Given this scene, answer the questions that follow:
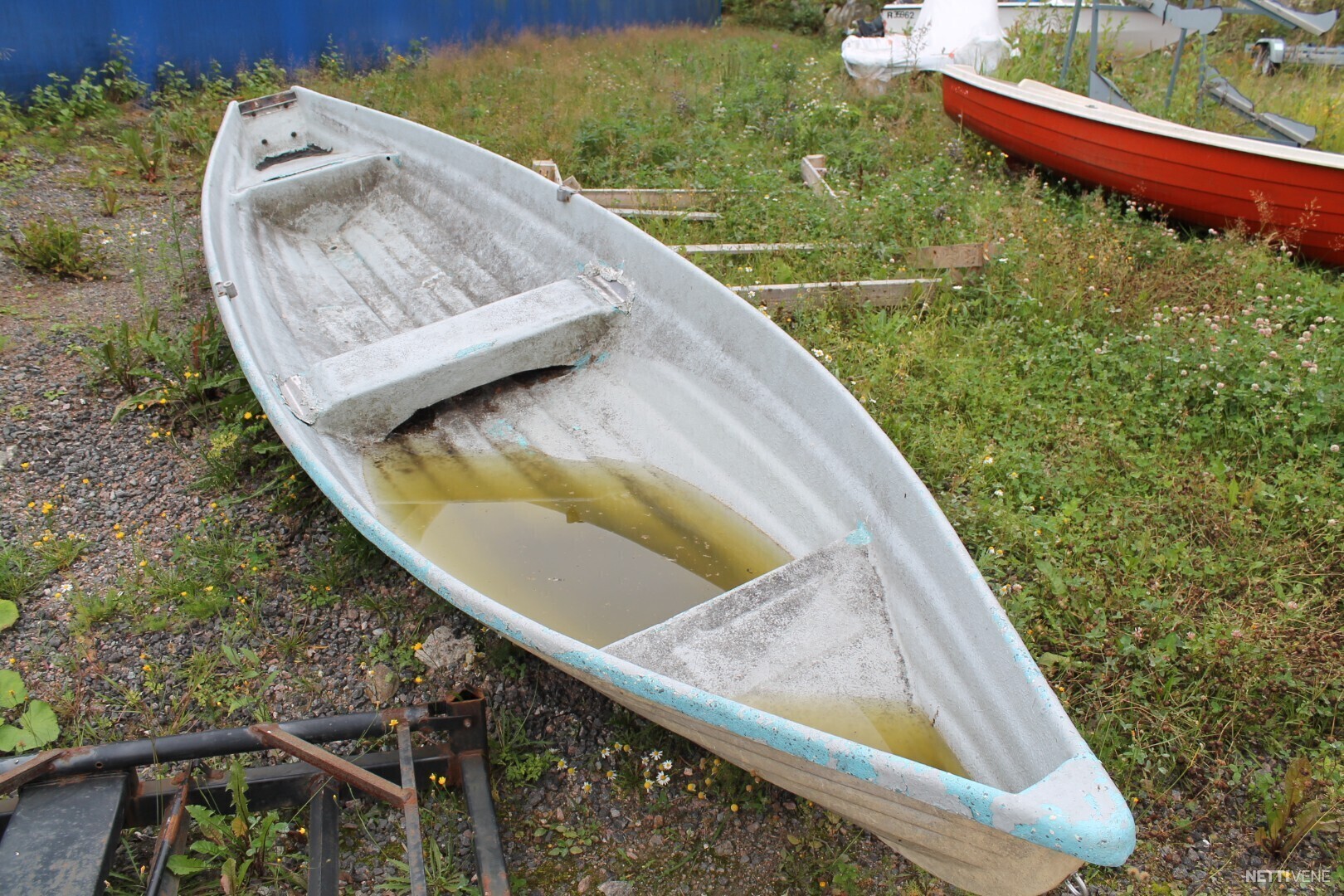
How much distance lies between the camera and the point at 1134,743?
2393 mm

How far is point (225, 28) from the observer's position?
8.26 m

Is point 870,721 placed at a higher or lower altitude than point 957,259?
lower

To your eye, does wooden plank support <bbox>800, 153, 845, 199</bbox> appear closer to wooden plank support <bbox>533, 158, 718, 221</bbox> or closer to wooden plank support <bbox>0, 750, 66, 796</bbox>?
wooden plank support <bbox>533, 158, 718, 221</bbox>

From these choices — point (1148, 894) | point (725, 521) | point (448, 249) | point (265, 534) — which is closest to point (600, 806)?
point (725, 521)

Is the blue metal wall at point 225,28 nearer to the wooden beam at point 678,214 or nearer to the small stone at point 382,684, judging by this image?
the wooden beam at point 678,214

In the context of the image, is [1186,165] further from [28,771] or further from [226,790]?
[28,771]

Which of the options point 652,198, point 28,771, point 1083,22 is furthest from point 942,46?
point 28,771

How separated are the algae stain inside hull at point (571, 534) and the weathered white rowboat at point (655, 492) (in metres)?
0.01

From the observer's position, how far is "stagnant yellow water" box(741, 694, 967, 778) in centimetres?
205

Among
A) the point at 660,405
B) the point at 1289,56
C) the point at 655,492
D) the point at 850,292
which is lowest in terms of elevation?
the point at 655,492

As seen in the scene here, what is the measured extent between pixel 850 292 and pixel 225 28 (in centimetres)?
752

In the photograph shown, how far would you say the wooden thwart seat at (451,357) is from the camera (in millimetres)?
3041

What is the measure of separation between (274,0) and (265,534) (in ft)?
25.3

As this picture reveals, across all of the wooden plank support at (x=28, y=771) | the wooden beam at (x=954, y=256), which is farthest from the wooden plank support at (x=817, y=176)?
the wooden plank support at (x=28, y=771)
